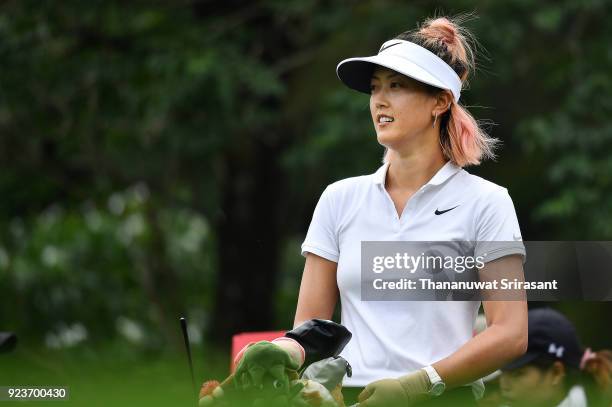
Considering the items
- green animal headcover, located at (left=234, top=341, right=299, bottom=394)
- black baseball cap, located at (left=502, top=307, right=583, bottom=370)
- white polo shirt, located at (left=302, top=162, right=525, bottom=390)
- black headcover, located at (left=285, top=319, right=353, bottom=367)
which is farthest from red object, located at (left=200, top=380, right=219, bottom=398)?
black baseball cap, located at (left=502, top=307, right=583, bottom=370)

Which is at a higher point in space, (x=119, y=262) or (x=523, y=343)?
(x=119, y=262)

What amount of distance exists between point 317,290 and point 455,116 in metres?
0.63

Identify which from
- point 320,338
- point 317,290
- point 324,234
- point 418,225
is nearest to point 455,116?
point 418,225

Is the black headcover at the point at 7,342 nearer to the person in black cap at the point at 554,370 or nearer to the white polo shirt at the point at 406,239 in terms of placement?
the white polo shirt at the point at 406,239

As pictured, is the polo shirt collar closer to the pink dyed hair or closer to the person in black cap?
the pink dyed hair

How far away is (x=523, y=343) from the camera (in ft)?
9.91

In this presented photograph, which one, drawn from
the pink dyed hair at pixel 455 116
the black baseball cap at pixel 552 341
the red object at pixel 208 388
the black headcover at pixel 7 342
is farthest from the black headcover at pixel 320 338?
the black baseball cap at pixel 552 341

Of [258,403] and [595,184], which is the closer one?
[258,403]

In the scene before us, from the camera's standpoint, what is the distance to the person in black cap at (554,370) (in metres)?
4.27

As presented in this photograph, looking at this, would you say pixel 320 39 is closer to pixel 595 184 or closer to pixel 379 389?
pixel 595 184

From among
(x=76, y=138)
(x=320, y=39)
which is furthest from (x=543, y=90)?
(x=76, y=138)

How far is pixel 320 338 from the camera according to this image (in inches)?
115

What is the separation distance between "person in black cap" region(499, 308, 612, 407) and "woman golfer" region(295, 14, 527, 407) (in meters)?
1.11

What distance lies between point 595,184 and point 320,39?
111 inches
